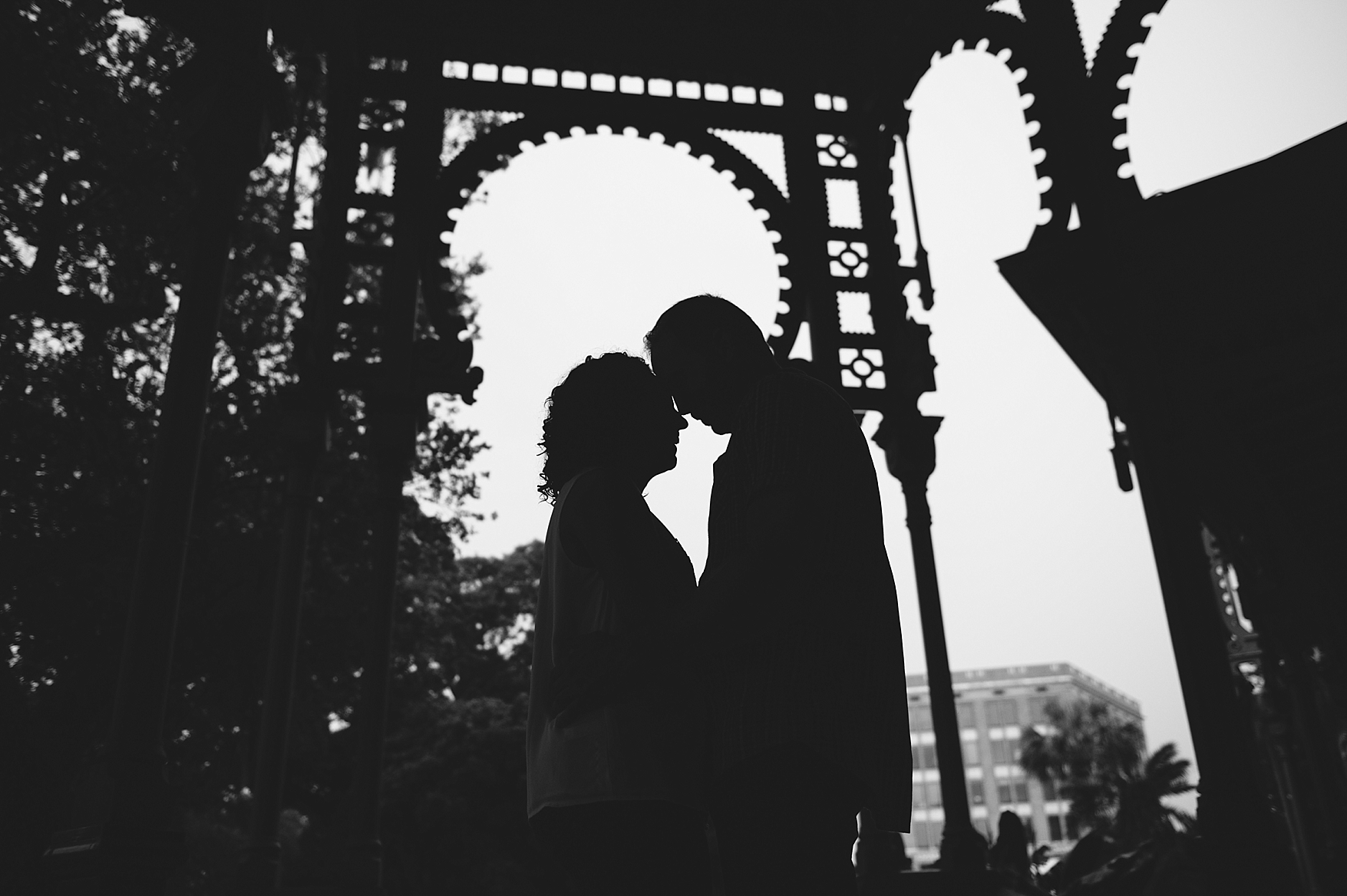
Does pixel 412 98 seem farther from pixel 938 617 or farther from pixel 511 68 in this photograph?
pixel 938 617

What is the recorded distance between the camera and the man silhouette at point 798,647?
159 cm

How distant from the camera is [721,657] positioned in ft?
5.67

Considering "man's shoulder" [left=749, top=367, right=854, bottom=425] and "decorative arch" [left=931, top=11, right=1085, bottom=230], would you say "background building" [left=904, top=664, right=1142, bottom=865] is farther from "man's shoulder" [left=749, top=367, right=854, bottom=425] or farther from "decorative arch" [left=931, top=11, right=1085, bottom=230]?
"man's shoulder" [left=749, top=367, right=854, bottom=425]

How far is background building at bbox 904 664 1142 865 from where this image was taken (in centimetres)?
9656

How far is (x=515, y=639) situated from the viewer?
26234 millimetres

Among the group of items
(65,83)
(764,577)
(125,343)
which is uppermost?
(65,83)

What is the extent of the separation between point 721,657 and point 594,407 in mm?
501

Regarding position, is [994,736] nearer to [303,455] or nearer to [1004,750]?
[1004,750]

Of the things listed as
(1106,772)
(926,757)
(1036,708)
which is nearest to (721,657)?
(1106,772)

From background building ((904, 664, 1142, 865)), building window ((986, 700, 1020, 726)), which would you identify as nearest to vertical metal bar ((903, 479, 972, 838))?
background building ((904, 664, 1142, 865))

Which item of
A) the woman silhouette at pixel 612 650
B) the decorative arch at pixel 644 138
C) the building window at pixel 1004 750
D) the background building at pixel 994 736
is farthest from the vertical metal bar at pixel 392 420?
the building window at pixel 1004 750

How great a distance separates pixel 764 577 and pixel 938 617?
649 centimetres

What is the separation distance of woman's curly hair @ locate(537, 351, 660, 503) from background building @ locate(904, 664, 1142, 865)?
100.0 metres

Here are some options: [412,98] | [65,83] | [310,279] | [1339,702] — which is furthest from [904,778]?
[1339,702]
